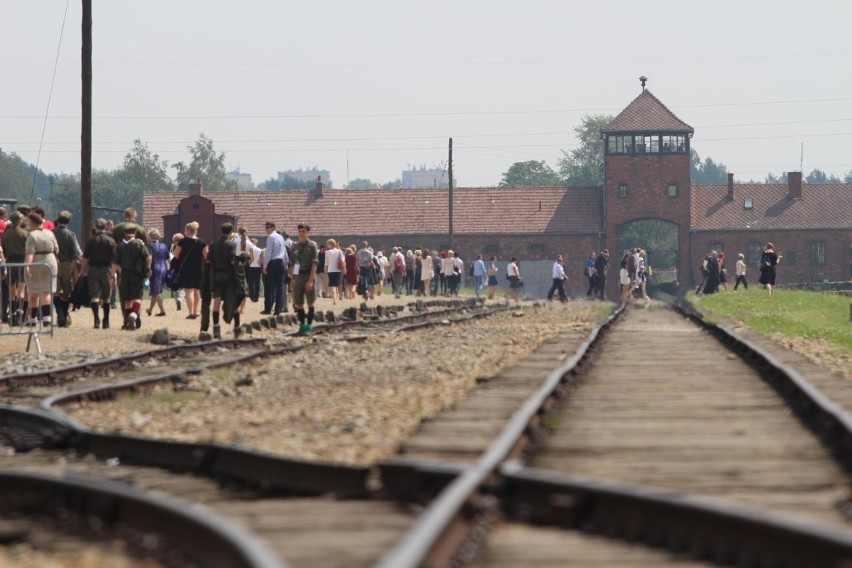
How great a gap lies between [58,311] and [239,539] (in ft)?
57.9

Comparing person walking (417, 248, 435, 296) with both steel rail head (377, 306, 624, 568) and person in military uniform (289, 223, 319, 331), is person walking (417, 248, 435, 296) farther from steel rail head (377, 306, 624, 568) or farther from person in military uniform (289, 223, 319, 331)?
steel rail head (377, 306, 624, 568)

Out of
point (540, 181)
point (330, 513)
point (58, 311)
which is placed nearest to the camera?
point (330, 513)

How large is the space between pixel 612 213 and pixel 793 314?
168 ft

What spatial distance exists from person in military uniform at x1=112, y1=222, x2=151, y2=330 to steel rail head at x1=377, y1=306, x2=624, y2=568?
45.1ft

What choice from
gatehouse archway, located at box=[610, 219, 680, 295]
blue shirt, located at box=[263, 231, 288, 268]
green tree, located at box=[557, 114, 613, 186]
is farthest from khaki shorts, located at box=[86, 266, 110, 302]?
green tree, located at box=[557, 114, 613, 186]

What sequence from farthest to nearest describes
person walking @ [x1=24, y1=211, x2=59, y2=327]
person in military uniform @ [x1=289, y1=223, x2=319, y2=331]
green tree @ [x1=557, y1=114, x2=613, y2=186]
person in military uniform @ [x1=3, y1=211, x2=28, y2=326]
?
green tree @ [x1=557, y1=114, x2=613, y2=186], person in military uniform @ [x1=289, y1=223, x2=319, y2=331], person in military uniform @ [x1=3, y1=211, x2=28, y2=326], person walking @ [x1=24, y1=211, x2=59, y2=327]

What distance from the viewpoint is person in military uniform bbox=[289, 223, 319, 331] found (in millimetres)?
21078

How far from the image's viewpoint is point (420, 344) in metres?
20.0

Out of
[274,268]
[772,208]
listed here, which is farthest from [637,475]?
[772,208]

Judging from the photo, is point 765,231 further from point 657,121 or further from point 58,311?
point 58,311

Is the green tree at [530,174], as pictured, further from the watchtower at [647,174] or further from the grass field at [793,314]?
the grass field at [793,314]

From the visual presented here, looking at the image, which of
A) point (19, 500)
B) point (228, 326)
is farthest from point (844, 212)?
point (19, 500)

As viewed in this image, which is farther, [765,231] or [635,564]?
[765,231]

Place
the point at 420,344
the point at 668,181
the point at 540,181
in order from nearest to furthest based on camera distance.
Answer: the point at 420,344 < the point at 668,181 < the point at 540,181
